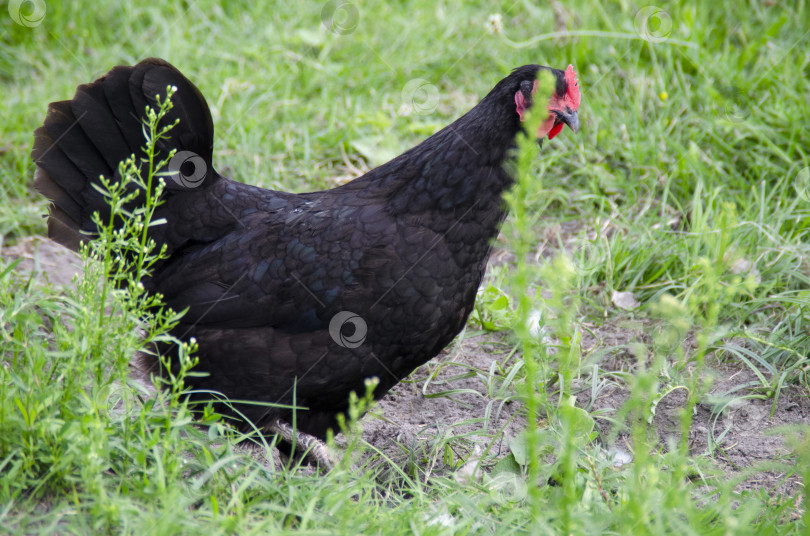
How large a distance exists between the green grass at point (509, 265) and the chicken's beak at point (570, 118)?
52 centimetres

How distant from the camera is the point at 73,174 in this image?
10.5ft

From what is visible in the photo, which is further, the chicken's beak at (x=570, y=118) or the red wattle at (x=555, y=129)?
the red wattle at (x=555, y=129)

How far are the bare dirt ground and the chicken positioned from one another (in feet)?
1.09

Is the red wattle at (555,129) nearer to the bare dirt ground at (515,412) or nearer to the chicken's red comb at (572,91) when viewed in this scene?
the chicken's red comb at (572,91)

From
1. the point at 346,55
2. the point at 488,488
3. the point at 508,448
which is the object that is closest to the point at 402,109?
the point at 346,55

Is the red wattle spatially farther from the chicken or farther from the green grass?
the green grass

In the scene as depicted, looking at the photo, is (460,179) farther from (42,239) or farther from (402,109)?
(42,239)

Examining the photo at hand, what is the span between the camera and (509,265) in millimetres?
4207

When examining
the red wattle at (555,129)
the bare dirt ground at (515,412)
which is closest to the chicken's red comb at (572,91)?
the red wattle at (555,129)

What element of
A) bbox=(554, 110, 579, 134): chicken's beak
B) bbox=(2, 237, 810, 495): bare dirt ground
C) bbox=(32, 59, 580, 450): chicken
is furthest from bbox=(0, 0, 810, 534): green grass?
bbox=(554, 110, 579, 134): chicken's beak

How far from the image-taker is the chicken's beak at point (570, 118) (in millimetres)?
2812

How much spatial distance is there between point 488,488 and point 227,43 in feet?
14.4

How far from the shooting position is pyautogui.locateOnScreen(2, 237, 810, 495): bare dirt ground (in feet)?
9.53

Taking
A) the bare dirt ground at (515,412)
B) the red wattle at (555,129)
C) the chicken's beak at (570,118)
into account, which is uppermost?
the chicken's beak at (570,118)
